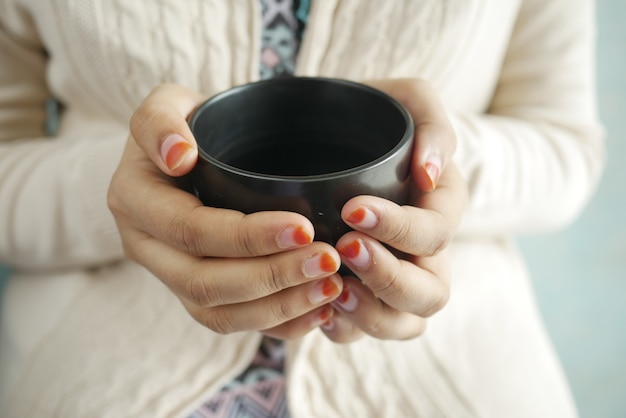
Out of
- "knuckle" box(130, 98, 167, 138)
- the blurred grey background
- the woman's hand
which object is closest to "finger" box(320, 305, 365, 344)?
the woman's hand

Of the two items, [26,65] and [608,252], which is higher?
[26,65]

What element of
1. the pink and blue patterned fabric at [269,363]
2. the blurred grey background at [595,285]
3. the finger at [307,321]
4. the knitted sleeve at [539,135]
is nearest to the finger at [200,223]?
the finger at [307,321]

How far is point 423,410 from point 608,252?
0.68 meters

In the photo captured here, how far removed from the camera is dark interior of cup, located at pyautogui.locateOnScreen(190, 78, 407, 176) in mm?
398

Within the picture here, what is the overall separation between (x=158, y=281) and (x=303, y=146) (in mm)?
268

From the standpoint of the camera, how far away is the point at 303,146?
439 mm

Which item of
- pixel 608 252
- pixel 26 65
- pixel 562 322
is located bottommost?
pixel 562 322

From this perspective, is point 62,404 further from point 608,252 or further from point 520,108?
point 608,252

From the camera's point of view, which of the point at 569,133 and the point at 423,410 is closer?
the point at 423,410

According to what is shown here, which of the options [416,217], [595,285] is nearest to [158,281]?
[416,217]

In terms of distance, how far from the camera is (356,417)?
1.72 feet

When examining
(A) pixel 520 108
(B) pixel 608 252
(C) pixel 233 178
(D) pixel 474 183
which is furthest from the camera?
(B) pixel 608 252

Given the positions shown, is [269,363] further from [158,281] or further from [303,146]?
[303,146]

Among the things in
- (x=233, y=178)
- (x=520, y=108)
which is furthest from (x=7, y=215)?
(x=520, y=108)
